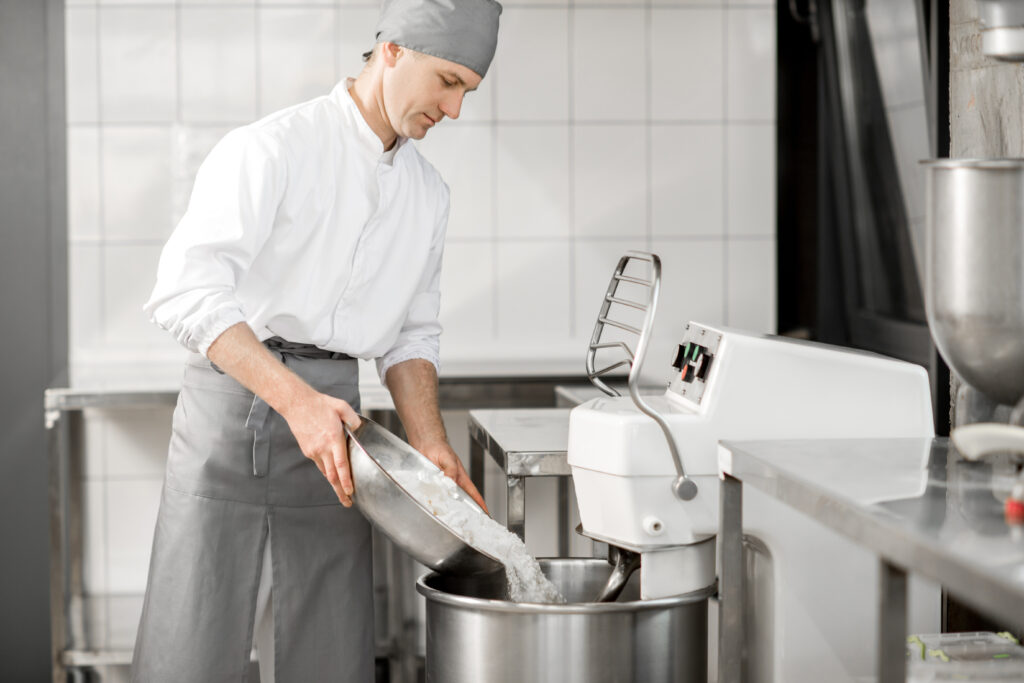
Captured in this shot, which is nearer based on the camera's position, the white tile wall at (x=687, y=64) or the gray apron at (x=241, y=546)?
the gray apron at (x=241, y=546)

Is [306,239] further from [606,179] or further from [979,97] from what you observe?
[606,179]

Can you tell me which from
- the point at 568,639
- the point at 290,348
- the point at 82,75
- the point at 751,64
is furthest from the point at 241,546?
the point at 751,64

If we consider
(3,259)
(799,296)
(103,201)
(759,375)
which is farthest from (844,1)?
(3,259)

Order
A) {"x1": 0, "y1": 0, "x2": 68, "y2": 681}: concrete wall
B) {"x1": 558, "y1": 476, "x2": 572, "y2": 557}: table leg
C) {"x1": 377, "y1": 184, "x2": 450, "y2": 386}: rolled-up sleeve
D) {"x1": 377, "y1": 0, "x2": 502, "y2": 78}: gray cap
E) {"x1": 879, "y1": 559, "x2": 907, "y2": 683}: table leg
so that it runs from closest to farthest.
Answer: {"x1": 879, "y1": 559, "x2": 907, "y2": 683}: table leg < {"x1": 377, "y1": 0, "x2": 502, "y2": 78}: gray cap < {"x1": 377, "y1": 184, "x2": 450, "y2": 386}: rolled-up sleeve < {"x1": 558, "y1": 476, "x2": 572, "y2": 557}: table leg < {"x1": 0, "y1": 0, "x2": 68, "y2": 681}: concrete wall

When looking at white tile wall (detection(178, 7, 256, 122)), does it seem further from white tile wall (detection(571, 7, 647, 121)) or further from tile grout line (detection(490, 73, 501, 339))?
white tile wall (detection(571, 7, 647, 121))

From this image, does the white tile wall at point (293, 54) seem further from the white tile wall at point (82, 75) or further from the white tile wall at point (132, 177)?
the white tile wall at point (82, 75)

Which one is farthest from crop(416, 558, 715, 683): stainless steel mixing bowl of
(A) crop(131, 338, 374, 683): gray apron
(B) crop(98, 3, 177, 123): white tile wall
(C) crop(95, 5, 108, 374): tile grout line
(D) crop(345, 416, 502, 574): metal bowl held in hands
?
(B) crop(98, 3, 177, 123): white tile wall

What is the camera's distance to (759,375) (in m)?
1.38

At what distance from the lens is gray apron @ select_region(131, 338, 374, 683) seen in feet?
5.68

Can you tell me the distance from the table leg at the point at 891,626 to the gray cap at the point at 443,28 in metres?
1.07

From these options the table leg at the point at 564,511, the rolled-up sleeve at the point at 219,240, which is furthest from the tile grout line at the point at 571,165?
the rolled-up sleeve at the point at 219,240

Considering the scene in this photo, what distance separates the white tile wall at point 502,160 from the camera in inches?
118

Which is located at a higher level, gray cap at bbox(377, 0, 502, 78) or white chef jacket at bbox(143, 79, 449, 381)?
gray cap at bbox(377, 0, 502, 78)

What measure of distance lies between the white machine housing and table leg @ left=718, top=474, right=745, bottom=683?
1.8 inches
